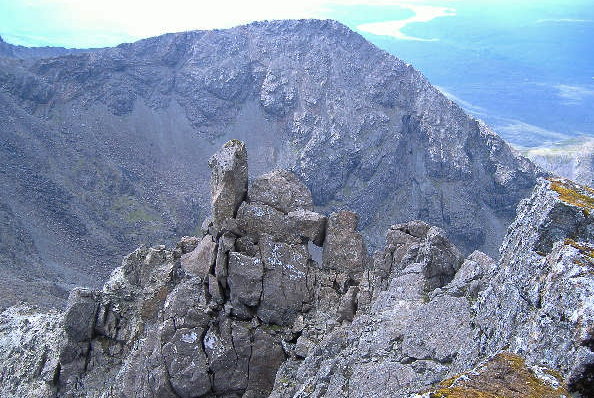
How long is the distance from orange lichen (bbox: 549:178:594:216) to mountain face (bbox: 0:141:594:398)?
0.10 m

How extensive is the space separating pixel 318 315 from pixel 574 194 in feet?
78.4

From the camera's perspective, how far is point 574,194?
21.2 meters

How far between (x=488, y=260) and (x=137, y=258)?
147 feet

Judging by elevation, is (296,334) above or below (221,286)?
below

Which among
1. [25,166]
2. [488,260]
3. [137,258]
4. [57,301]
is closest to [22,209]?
[25,166]

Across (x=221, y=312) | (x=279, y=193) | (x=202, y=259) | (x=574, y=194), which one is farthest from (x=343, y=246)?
(x=574, y=194)

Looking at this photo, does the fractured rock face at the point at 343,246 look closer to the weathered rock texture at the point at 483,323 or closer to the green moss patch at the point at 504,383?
the weathered rock texture at the point at 483,323

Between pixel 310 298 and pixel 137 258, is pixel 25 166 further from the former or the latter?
pixel 310 298

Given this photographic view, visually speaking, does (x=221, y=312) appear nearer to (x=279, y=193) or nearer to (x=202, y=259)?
(x=202, y=259)

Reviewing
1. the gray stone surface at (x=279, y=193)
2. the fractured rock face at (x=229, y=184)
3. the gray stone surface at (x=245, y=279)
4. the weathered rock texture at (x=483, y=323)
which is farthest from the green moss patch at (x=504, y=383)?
the gray stone surface at (x=279, y=193)

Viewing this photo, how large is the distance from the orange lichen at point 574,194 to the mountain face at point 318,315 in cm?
10

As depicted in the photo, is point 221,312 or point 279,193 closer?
point 221,312

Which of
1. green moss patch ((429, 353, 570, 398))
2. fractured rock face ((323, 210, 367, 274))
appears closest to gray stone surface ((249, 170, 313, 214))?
fractured rock face ((323, 210, 367, 274))

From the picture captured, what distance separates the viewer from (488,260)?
1351 inches
